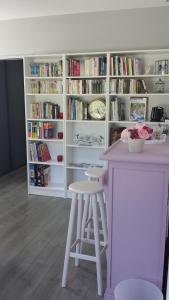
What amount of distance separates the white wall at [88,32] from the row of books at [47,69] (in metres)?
0.24

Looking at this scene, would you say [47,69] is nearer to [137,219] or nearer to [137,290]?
[137,219]

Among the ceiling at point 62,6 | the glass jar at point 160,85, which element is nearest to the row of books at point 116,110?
the glass jar at point 160,85

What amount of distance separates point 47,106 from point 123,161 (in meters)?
2.55

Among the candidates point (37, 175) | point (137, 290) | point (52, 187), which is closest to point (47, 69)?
point (37, 175)

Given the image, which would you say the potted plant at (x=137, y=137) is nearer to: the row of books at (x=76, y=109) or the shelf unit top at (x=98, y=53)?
the shelf unit top at (x=98, y=53)

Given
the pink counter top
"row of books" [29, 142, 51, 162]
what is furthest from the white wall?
the pink counter top

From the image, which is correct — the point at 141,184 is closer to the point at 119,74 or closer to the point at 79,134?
the point at 119,74

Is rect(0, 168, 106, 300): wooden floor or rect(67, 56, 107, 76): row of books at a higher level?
rect(67, 56, 107, 76): row of books

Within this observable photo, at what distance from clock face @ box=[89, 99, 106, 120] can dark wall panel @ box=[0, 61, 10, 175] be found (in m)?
2.17

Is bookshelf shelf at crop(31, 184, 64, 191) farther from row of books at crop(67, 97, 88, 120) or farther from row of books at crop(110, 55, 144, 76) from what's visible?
row of books at crop(110, 55, 144, 76)

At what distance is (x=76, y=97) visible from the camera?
4.12 m

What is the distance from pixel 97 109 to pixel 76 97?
38 centimetres

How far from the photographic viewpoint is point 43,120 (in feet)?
13.8

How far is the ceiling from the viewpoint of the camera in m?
3.43
